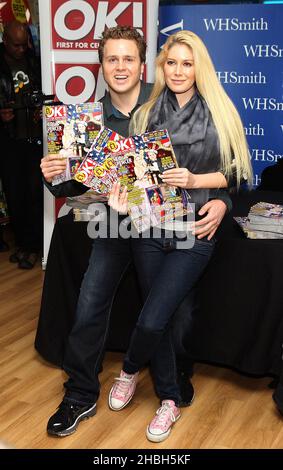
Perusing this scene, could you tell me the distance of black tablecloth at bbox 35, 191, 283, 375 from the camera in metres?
2.43

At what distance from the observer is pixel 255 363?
2.48m

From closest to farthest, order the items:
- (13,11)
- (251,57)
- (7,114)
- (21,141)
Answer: (251,57), (7,114), (21,141), (13,11)

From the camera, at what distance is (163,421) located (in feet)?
7.53

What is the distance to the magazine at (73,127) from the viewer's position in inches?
83.5

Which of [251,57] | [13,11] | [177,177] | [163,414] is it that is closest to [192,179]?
[177,177]

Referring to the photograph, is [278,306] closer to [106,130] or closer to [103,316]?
[103,316]

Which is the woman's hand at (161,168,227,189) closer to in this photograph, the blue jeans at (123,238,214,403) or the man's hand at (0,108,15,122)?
the blue jeans at (123,238,214,403)

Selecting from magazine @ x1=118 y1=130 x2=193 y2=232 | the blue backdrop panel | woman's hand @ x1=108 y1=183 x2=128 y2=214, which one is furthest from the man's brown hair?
the blue backdrop panel

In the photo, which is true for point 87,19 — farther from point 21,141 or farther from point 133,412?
point 133,412

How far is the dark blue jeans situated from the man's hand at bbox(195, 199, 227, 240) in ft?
0.91

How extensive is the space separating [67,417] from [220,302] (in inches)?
28.9

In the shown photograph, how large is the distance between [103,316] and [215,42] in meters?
2.46

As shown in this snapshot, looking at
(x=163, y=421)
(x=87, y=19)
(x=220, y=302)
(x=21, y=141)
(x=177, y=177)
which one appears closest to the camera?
(x=177, y=177)
